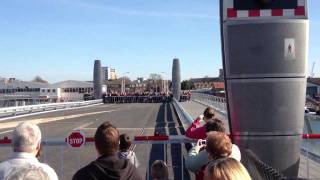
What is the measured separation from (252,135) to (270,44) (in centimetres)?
124

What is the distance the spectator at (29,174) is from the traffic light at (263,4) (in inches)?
170

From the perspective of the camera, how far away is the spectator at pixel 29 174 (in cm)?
350

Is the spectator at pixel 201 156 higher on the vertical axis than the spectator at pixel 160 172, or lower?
higher

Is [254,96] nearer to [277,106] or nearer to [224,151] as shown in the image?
[277,106]

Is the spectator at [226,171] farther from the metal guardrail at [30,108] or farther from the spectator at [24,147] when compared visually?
the metal guardrail at [30,108]

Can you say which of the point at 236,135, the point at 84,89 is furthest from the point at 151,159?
the point at 84,89

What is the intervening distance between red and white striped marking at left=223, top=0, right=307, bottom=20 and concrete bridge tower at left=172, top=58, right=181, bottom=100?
2925 inches

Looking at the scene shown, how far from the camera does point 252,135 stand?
7.20 meters

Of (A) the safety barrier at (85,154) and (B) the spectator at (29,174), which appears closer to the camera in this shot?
(B) the spectator at (29,174)

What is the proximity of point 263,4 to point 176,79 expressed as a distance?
77914 mm

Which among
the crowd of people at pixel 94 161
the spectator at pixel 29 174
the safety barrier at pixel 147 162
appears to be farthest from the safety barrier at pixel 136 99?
the spectator at pixel 29 174

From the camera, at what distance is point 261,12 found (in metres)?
7.12

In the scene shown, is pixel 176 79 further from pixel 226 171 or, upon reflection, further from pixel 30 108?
pixel 226 171

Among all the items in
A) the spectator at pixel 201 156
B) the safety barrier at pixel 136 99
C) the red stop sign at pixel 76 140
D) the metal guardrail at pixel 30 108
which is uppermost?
the spectator at pixel 201 156
